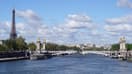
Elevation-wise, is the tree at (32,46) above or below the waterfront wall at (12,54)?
above

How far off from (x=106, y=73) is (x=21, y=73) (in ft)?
32.4

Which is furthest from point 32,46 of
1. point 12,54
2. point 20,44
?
point 12,54

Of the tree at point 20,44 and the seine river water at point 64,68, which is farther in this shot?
the tree at point 20,44

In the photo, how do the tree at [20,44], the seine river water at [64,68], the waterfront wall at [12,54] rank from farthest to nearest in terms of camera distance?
1. the tree at [20,44]
2. the waterfront wall at [12,54]
3. the seine river water at [64,68]

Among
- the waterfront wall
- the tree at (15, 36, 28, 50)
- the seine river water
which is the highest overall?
the tree at (15, 36, 28, 50)

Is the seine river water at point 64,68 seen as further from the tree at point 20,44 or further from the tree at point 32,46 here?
the tree at point 32,46

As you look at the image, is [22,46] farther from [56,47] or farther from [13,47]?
[56,47]

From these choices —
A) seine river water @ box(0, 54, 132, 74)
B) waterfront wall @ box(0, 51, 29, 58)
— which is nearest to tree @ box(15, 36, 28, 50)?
waterfront wall @ box(0, 51, 29, 58)

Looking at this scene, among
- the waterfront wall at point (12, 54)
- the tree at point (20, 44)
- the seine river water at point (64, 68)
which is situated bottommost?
the seine river water at point (64, 68)

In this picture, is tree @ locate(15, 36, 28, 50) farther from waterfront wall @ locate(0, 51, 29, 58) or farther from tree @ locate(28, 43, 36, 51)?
tree @ locate(28, 43, 36, 51)

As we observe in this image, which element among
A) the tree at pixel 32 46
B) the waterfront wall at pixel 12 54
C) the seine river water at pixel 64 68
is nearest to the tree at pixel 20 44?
the waterfront wall at pixel 12 54

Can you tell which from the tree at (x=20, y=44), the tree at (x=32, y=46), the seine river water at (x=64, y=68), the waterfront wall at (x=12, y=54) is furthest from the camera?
the tree at (x=32, y=46)

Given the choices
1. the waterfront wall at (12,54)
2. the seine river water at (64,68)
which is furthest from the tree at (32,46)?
the seine river water at (64,68)

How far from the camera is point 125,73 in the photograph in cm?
5678
